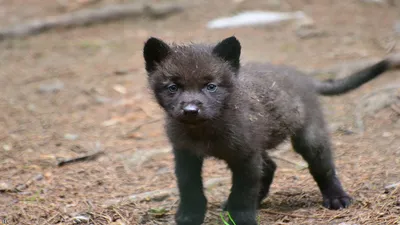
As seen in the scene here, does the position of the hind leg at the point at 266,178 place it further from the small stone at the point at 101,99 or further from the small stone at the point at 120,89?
the small stone at the point at 120,89

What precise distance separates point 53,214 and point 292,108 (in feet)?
8.76

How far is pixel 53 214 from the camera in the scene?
576 centimetres

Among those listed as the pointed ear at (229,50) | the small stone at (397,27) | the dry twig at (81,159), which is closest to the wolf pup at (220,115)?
the pointed ear at (229,50)

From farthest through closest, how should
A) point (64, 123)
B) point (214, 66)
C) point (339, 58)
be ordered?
point (339, 58)
point (64, 123)
point (214, 66)

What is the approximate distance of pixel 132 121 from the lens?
9.34 metres

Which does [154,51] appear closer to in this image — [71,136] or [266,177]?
[266,177]

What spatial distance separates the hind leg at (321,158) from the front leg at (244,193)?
1.01 m

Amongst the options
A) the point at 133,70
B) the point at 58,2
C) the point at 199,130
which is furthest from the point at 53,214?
the point at 58,2

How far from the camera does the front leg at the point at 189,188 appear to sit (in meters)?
5.29

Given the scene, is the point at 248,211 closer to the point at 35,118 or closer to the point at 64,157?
the point at 64,157

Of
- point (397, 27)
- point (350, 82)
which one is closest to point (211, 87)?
point (350, 82)

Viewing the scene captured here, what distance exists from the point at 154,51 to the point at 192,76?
59cm

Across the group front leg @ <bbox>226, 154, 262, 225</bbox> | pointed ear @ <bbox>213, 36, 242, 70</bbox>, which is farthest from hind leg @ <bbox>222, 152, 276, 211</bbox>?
pointed ear @ <bbox>213, 36, 242, 70</bbox>

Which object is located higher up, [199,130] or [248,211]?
[199,130]
